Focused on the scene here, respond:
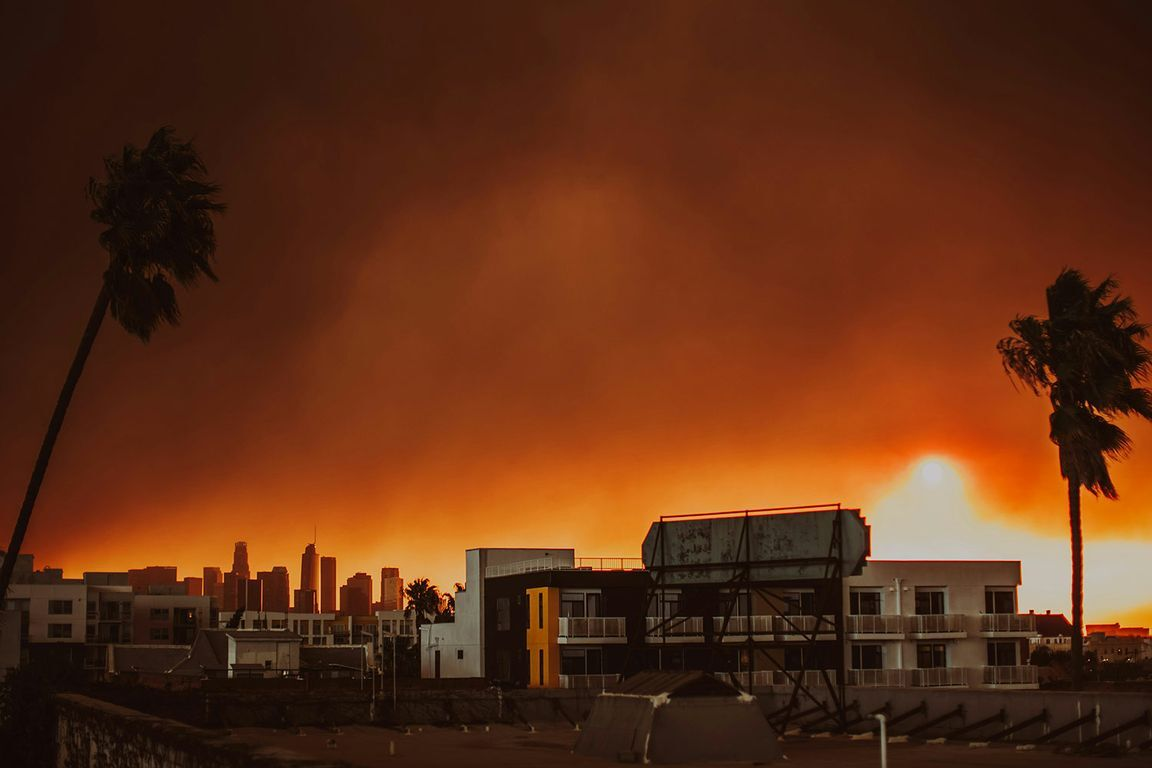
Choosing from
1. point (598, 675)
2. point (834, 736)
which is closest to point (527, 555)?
point (598, 675)

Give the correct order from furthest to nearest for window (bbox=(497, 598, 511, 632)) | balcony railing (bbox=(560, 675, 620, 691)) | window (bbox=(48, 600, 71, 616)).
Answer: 1. window (bbox=(48, 600, 71, 616))
2. window (bbox=(497, 598, 511, 632))
3. balcony railing (bbox=(560, 675, 620, 691))

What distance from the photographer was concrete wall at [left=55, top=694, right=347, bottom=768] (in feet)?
73.5

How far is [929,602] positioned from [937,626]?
2.50m

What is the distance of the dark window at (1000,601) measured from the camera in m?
84.1

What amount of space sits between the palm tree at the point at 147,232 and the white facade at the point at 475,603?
145ft

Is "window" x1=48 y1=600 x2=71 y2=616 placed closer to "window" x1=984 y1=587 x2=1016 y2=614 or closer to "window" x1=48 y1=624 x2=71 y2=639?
"window" x1=48 y1=624 x2=71 y2=639

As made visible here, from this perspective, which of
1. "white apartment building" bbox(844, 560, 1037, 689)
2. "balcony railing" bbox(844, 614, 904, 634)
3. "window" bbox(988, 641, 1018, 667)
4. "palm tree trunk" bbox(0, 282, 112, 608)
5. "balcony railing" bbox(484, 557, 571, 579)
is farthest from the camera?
"balcony railing" bbox(484, 557, 571, 579)

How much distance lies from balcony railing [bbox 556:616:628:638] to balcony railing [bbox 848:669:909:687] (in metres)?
13.6

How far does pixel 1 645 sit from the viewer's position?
67.8 metres

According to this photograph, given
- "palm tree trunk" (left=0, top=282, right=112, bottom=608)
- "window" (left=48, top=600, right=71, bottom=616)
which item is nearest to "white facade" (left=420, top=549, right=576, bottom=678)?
"palm tree trunk" (left=0, top=282, right=112, bottom=608)

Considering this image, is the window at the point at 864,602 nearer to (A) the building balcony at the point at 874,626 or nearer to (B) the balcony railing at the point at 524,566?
(A) the building balcony at the point at 874,626

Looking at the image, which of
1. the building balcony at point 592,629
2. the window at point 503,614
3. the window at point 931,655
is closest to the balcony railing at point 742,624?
the building balcony at point 592,629

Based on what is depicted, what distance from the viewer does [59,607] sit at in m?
144

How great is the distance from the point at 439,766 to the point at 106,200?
22229 mm
